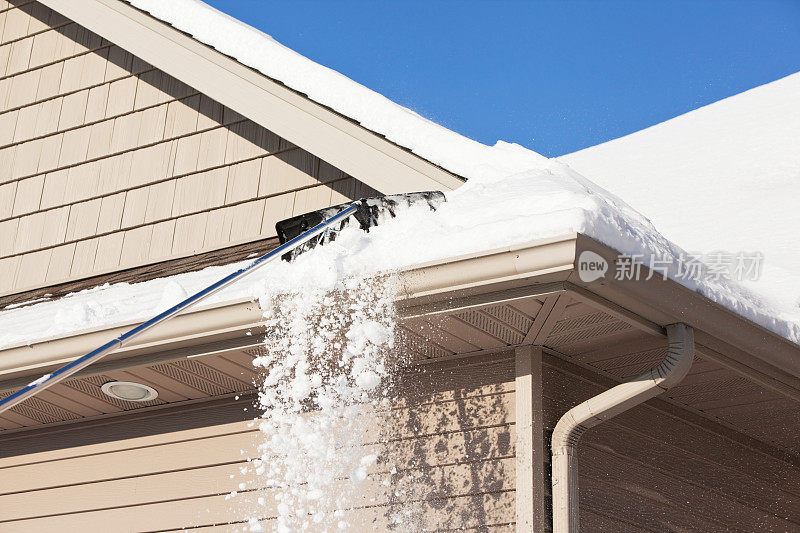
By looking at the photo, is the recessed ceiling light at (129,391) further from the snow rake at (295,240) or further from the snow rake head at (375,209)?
the snow rake head at (375,209)

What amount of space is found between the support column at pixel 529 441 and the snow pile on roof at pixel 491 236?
0.63 m

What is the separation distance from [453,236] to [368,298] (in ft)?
1.25

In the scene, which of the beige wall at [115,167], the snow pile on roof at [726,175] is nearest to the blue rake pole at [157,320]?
the beige wall at [115,167]

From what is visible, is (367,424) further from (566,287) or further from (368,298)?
(566,287)

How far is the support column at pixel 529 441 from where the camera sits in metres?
3.26

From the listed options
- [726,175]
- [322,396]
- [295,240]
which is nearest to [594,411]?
[322,396]

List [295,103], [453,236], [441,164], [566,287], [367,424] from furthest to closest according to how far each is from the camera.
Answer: [295,103] → [441,164] → [367,424] → [453,236] → [566,287]

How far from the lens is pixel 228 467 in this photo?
4.14m

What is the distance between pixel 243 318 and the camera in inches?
139

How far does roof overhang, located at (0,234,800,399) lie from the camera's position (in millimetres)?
2949

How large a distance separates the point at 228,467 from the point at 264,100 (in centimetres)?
195

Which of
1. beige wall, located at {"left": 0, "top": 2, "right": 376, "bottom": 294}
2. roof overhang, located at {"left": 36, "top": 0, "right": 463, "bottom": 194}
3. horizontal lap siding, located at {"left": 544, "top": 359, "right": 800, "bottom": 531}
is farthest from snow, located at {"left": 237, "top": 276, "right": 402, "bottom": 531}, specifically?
beige wall, located at {"left": 0, "top": 2, "right": 376, "bottom": 294}

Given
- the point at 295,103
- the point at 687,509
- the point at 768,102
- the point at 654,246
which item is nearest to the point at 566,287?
the point at 654,246

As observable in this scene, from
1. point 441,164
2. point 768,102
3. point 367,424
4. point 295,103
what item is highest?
point 768,102
